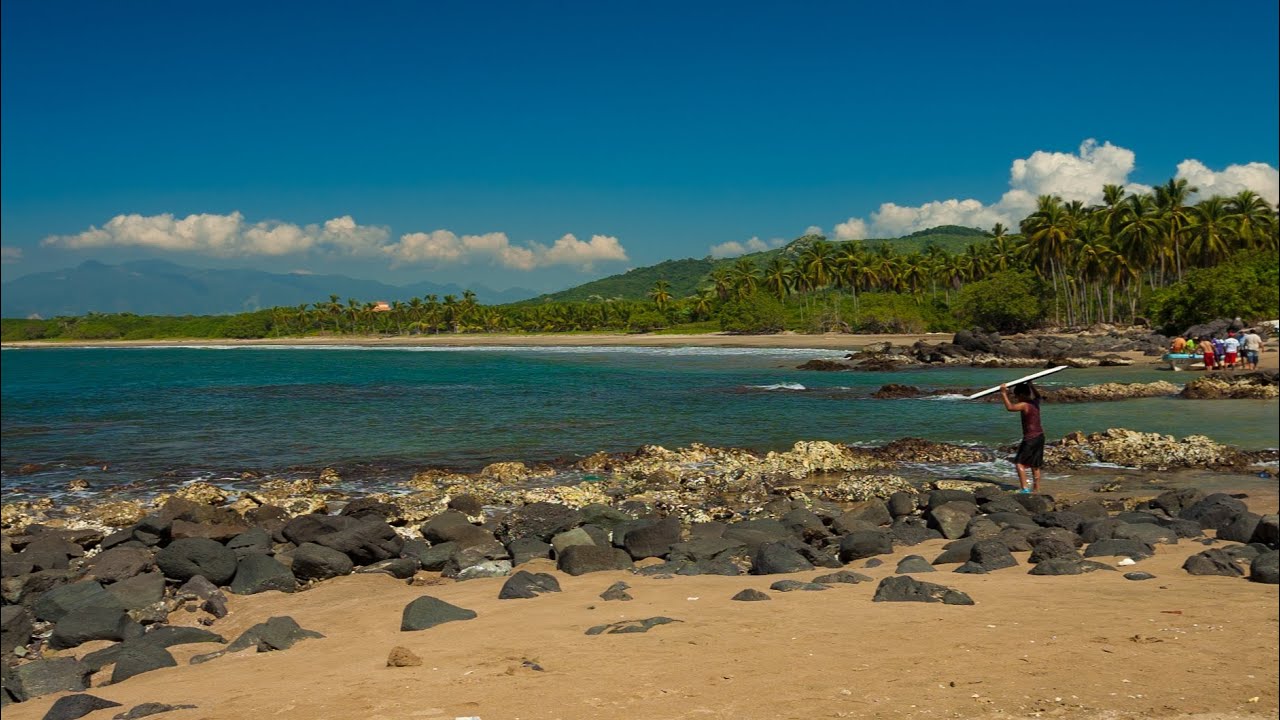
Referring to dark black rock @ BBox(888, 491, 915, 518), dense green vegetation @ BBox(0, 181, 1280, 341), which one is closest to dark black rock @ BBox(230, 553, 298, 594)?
dark black rock @ BBox(888, 491, 915, 518)

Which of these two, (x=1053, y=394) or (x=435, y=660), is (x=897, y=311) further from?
(x=435, y=660)

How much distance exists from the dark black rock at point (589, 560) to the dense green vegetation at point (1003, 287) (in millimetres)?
60159

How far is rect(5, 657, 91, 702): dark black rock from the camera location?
7.54 m

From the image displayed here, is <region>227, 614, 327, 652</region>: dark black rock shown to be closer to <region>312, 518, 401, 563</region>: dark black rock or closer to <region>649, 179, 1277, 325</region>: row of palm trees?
<region>312, 518, 401, 563</region>: dark black rock

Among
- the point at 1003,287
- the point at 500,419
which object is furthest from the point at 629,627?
the point at 1003,287

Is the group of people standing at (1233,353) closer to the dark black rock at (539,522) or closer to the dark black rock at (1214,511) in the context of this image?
the dark black rock at (1214,511)

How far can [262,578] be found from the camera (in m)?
11.2

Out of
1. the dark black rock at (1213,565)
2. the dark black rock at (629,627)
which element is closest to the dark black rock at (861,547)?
the dark black rock at (1213,565)

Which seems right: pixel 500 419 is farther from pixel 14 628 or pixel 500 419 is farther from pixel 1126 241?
pixel 1126 241

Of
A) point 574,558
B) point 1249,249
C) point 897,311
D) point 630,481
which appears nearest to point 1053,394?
point 630,481

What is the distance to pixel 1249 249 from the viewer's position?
7606cm

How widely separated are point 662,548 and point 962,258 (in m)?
113

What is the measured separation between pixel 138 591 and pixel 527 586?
16.1ft

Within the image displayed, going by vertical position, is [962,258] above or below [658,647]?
above
